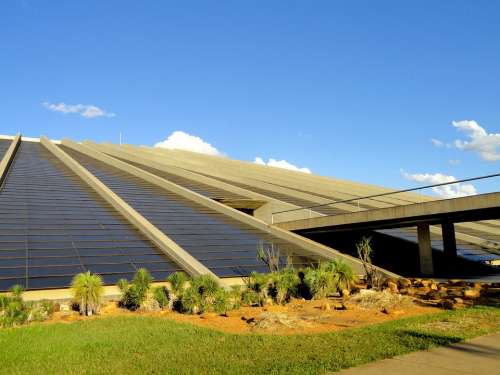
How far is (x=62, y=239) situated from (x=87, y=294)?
21.9 ft

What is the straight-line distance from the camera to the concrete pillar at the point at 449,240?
27.4 m

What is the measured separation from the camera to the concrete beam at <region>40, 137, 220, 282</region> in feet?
61.8

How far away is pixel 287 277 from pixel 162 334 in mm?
6990

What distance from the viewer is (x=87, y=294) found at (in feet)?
46.4

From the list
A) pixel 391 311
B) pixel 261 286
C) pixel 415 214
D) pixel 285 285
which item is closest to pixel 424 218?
pixel 415 214

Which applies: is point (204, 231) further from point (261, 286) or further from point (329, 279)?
point (329, 279)

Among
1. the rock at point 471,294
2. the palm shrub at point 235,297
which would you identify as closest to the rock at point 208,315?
the palm shrub at point 235,297

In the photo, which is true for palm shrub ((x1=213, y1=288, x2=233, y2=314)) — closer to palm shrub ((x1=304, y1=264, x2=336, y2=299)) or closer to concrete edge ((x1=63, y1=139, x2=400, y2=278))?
palm shrub ((x1=304, y1=264, x2=336, y2=299))

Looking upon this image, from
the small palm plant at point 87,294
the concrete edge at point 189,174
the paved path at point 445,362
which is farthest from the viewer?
the concrete edge at point 189,174

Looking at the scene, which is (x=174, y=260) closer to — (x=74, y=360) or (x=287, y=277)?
(x=287, y=277)

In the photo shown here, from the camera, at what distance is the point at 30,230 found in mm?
20500

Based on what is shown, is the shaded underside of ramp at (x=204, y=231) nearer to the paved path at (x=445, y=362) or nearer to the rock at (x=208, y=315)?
the rock at (x=208, y=315)

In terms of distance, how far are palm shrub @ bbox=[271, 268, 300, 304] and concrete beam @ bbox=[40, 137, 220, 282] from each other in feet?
7.60

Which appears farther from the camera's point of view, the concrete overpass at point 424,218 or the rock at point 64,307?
the concrete overpass at point 424,218
